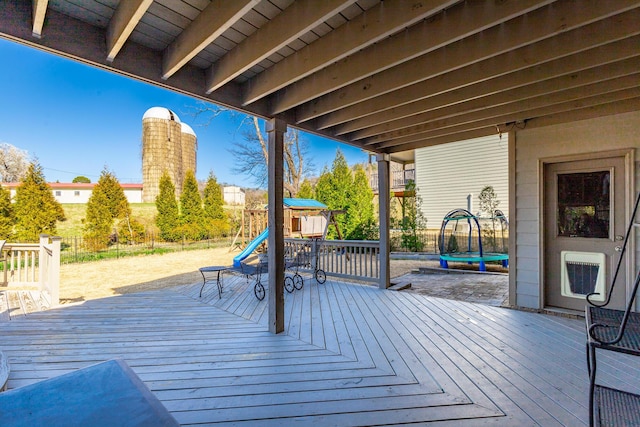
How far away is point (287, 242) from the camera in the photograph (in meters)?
7.49

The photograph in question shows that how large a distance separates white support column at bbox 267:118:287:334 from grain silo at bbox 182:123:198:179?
51.8ft

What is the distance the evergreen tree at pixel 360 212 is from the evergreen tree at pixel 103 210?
870 cm

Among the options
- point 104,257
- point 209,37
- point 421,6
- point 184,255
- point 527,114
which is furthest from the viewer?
point 184,255

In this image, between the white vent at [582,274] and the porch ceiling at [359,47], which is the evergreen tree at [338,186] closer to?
the white vent at [582,274]

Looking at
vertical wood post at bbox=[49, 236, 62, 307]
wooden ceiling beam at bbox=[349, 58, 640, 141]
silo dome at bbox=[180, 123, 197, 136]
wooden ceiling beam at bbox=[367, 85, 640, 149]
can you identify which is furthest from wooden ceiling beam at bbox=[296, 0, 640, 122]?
silo dome at bbox=[180, 123, 197, 136]

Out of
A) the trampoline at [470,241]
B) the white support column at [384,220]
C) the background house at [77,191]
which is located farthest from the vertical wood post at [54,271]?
the background house at [77,191]

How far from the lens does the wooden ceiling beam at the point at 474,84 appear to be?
7.66ft

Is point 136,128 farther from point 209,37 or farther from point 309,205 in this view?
point 209,37

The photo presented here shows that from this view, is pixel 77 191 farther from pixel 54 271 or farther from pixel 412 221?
pixel 412 221

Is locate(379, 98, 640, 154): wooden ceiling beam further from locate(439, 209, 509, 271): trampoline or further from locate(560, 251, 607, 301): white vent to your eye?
locate(439, 209, 509, 271): trampoline

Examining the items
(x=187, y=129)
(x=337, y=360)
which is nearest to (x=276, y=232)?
(x=337, y=360)

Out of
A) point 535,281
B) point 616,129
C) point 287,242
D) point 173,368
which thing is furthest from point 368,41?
point 287,242

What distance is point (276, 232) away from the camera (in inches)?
137

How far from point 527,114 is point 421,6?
2.72m
